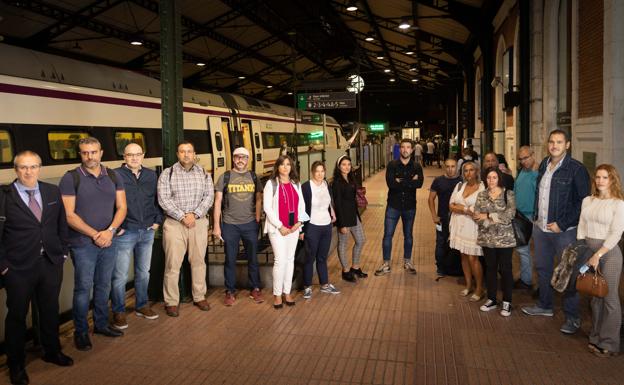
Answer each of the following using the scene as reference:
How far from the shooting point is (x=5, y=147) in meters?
7.07

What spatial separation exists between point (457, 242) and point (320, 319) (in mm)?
1779

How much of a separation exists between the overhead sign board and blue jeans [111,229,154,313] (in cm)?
867

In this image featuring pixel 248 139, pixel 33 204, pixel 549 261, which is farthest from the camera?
pixel 248 139

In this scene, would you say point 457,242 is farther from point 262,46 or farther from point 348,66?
point 348,66

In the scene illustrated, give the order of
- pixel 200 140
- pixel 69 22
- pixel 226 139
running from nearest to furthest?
pixel 200 140
pixel 226 139
pixel 69 22

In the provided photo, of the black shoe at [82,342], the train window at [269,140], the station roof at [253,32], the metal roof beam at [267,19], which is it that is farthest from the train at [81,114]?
the metal roof beam at [267,19]

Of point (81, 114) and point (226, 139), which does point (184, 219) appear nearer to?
point (81, 114)

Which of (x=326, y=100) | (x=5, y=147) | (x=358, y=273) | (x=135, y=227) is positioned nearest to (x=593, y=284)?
(x=358, y=273)

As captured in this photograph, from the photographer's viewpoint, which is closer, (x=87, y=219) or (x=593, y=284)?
(x=593, y=284)

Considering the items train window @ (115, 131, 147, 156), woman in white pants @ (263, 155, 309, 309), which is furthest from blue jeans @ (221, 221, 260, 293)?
train window @ (115, 131, 147, 156)

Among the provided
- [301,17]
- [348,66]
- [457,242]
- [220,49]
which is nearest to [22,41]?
[220,49]

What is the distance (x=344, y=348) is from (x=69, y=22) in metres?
16.6

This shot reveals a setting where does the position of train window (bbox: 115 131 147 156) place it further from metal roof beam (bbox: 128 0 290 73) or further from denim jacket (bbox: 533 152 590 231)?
metal roof beam (bbox: 128 0 290 73)

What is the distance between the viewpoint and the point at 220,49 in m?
26.0
